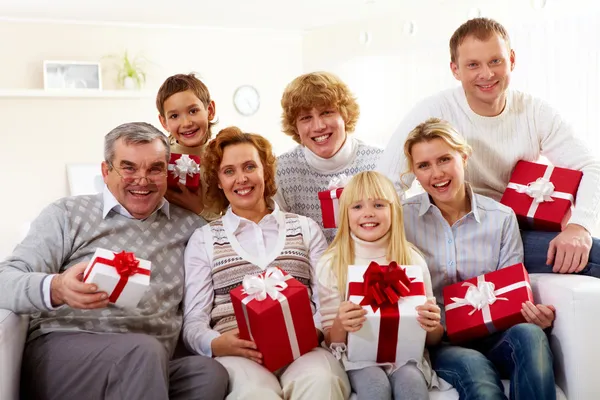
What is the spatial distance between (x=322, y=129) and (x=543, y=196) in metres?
0.88

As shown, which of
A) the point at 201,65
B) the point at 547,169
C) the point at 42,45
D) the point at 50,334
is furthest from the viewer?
the point at 201,65

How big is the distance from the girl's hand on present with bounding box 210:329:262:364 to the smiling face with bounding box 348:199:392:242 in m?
0.51

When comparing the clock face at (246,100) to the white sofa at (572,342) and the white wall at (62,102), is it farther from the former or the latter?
the white sofa at (572,342)

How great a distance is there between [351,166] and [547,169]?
2.53ft

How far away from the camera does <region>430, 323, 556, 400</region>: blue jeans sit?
5.95 ft

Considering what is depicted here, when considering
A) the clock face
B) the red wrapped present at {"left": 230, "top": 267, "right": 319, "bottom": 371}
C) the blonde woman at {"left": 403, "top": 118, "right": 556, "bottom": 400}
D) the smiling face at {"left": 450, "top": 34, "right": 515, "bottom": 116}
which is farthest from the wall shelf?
the red wrapped present at {"left": 230, "top": 267, "right": 319, "bottom": 371}

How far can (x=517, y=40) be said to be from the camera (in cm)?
570

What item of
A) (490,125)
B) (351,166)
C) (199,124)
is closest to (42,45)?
(199,124)

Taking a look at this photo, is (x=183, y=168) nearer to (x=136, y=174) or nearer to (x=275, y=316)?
(x=136, y=174)

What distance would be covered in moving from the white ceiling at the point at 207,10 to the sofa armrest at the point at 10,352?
4.64m

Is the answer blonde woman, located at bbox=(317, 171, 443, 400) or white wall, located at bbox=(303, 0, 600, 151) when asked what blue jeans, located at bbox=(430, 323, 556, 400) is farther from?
white wall, located at bbox=(303, 0, 600, 151)

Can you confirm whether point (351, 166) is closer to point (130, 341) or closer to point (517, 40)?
point (130, 341)

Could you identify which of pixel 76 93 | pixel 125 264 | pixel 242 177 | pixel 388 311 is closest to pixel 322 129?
pixel 242 177

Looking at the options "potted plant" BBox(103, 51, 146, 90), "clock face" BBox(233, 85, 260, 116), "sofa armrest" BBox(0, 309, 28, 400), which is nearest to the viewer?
"sofa armrest" BBox(0, 309, 28, 400)
